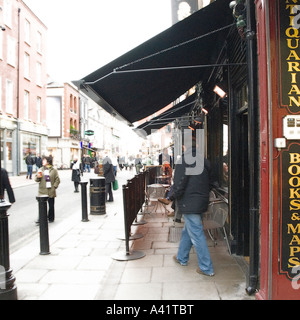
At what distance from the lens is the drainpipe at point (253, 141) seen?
3.95 m

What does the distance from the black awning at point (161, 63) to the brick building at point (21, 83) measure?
57.7 feet

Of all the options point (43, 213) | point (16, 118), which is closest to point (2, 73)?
point (16, 118)

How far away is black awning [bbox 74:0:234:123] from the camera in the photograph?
4.88m

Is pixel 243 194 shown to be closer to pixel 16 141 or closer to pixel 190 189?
pixel 190 189

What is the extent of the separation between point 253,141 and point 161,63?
241 cm

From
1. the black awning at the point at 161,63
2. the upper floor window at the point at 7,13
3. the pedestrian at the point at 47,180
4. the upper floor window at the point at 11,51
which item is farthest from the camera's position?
the upper floor window at the point at 11,51

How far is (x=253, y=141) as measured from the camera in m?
4.07

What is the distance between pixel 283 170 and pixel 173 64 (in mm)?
3325

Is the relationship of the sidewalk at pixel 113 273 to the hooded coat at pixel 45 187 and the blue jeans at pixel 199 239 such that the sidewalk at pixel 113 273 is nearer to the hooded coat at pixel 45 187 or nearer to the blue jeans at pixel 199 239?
the blue jeans at pixel 199 239

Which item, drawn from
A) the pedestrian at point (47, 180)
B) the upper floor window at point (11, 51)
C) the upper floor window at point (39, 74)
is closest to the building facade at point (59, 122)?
the upper floor window at point (39, 74)

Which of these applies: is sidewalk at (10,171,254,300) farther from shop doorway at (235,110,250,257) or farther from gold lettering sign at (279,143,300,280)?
gold lettering sign at (279,143,300,280)

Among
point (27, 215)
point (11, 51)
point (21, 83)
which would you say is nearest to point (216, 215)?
point (27, 215)

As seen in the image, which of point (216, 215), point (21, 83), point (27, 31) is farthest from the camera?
point (27, 31)
